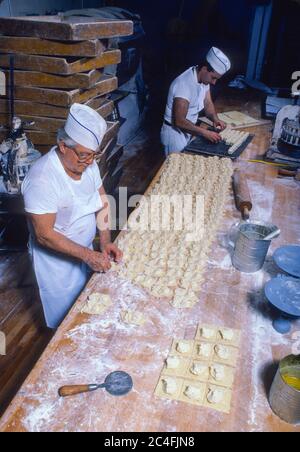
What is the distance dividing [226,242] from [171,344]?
3.55 ft

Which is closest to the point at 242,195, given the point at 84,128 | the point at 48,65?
the point at 84,128

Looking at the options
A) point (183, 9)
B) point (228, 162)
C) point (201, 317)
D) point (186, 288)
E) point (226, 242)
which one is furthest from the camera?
point (183, 9)

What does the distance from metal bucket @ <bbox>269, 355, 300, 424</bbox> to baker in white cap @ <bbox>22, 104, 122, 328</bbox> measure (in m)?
1.20

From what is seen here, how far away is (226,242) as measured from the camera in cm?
266

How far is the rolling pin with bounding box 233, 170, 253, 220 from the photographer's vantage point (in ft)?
9.86

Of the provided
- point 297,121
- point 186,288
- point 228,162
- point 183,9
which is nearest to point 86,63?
point 228,162

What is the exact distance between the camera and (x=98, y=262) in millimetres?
2264

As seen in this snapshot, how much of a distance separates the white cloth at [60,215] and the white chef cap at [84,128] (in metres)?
0.26

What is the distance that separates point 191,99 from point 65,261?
288 cm

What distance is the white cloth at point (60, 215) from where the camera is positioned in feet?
7.21

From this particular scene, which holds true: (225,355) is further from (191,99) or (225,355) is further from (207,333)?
(191,99)

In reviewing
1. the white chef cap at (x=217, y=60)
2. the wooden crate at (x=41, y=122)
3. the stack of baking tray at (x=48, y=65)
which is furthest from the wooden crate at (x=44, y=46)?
the white chef cap at (x=217, y=60)
